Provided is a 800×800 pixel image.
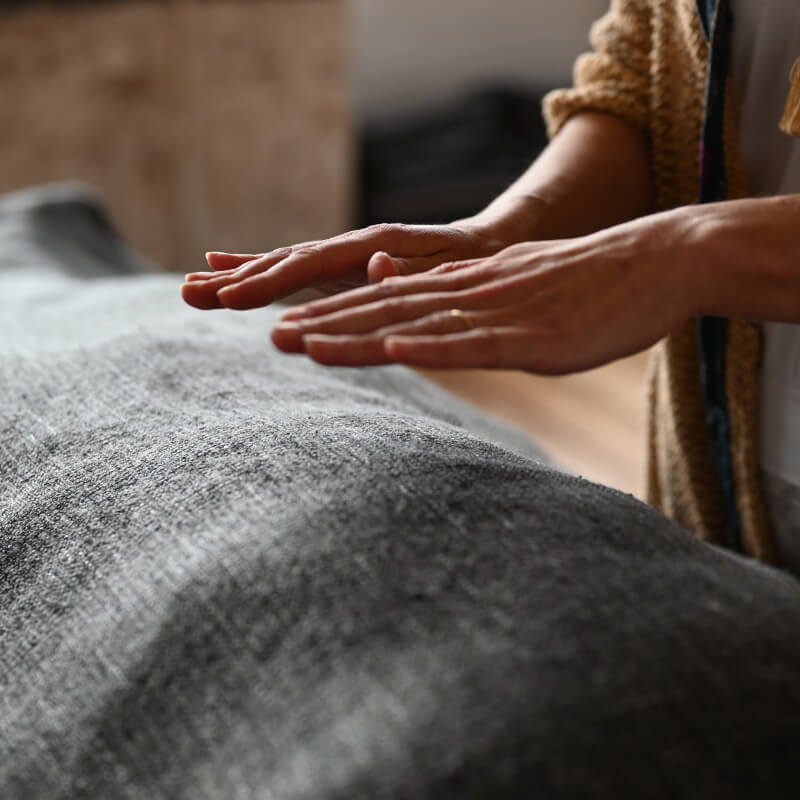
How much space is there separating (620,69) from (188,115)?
1767 mm

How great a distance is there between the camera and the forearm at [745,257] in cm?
41

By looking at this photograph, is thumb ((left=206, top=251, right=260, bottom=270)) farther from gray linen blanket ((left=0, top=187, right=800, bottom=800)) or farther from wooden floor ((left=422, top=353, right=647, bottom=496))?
wooden floor ((left=422, top=353, right=647, bottom=496))

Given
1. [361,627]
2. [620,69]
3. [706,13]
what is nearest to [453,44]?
[620,69]

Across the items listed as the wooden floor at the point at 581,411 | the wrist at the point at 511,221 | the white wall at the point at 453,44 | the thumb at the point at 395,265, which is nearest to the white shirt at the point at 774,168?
the wrist at the point at 511,221

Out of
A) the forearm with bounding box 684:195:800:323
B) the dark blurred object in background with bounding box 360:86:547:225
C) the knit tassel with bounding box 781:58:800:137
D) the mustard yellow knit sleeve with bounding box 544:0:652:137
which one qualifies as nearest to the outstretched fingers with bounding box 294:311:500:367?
the forearm with bounding box 684:195:800:323

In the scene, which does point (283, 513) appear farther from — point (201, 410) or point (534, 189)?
point (534, 189)

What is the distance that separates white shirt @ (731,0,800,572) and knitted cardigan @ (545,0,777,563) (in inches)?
0.5

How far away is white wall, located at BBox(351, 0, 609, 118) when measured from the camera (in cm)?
267

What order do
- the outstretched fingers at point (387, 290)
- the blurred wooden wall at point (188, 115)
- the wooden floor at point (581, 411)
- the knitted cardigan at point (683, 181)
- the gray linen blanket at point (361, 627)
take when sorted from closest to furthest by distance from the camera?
the gray linen blanket at point (361, 627)
the outstretched fingers at point (387, 290)
the knitted cardigan at point (683, 181)
the wooden floor at point (581, 411)
the blurred wooden wall at point (188, 115)

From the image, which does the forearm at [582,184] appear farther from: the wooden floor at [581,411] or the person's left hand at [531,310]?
the wooden floor at [581,411]

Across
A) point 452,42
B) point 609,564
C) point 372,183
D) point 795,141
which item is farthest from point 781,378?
point 452,42

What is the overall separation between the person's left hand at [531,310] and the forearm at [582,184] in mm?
168

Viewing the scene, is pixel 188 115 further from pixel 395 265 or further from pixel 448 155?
pixel 395 265

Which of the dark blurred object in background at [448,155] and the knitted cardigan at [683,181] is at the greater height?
the knitted cardigan at [683,181]
